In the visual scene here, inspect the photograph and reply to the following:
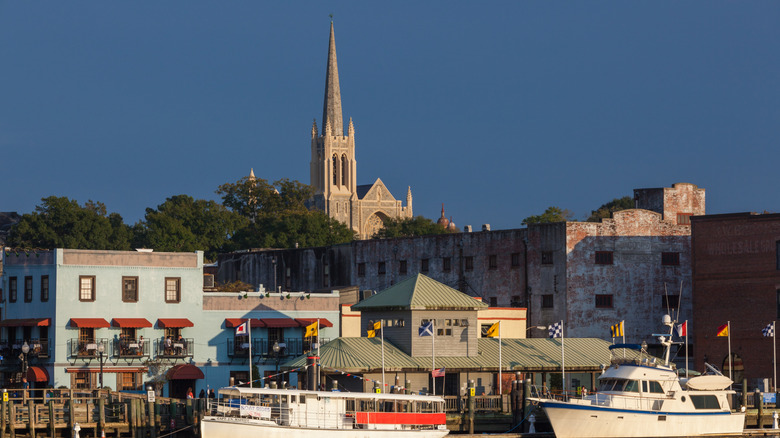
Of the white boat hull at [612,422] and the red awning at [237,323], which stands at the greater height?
the red awning at [237,323]

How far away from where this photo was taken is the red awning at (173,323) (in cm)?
7394

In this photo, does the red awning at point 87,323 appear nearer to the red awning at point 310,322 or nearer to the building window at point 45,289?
the building window at point 45,289

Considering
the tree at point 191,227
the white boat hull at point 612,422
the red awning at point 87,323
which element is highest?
the tree at point 191,227

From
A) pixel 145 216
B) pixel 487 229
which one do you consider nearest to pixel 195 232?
pixel 145 216

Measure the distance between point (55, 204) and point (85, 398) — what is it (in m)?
104

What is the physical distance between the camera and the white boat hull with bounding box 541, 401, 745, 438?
59.2 meters

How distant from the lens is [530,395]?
6250 centimetres

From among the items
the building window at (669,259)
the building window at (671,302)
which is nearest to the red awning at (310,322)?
the building window at (671,302)

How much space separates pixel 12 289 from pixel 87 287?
5007mm

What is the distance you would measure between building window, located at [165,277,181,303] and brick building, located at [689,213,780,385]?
34.4 m

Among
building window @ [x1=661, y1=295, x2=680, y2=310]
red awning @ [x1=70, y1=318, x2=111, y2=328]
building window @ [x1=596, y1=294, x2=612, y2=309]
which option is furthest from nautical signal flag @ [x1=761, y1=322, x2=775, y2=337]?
red awning @ [x1=70, y1=318, x2=111, y2=328]

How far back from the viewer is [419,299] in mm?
68000

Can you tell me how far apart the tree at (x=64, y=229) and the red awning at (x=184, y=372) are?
85468mm

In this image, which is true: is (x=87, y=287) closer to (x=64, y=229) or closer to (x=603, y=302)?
(x=603, y=302)
